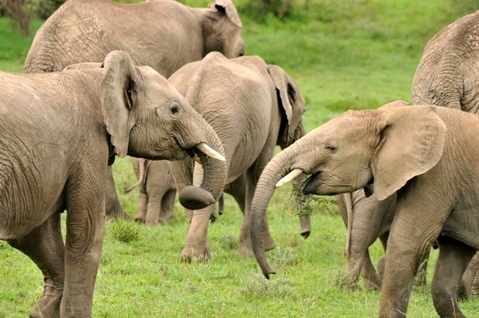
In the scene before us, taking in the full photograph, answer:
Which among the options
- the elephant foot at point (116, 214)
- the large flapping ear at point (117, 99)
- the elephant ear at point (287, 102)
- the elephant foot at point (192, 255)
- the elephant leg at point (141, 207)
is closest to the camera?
the large flapping ear at point (117, 99)

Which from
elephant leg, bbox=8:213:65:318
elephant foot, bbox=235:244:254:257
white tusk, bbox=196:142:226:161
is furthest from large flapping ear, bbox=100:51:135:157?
elephant foot, bbox=235:244:254:257

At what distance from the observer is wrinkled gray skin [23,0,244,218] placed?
36.2 feet

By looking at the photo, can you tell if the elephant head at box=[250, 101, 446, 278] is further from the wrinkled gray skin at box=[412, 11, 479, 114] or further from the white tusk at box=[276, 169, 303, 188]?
the wrinkled gray skin at box=[412, 11, 479, 114]

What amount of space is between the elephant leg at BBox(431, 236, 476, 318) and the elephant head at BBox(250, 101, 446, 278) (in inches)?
31.8

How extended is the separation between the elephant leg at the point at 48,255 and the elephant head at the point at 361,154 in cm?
115

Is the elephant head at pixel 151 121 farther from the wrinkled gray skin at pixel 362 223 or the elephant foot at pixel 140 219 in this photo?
the elephant foot at pixel 140 219

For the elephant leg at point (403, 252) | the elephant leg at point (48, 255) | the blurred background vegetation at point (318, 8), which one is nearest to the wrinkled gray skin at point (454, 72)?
the elephant leg at point (403, 252)

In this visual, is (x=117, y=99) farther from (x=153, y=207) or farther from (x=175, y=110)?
(x=153, y=207)

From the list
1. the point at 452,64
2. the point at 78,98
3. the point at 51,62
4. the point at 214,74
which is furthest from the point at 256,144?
the point at 78,98

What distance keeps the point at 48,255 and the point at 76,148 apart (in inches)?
35.2

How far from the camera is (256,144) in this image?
9.47m

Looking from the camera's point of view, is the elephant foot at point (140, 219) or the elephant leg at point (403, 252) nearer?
the elephant leg at point (403, 252)

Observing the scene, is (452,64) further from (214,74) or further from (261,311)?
(261,311)

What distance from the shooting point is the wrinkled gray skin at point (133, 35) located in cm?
1104
